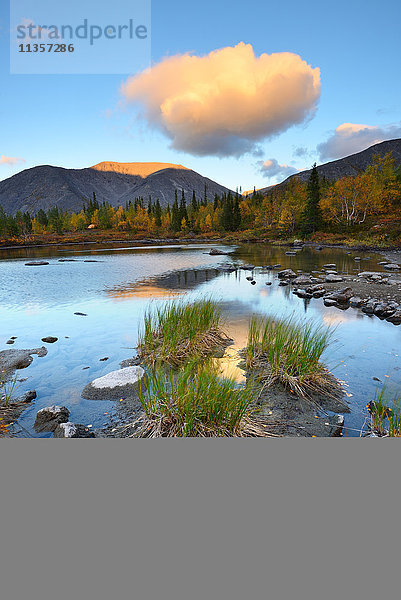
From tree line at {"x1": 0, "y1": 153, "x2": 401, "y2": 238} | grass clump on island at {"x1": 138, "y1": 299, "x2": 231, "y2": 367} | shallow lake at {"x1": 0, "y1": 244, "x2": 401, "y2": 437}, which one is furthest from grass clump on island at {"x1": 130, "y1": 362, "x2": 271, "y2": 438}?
tree line at {"x1": 0, "y1": 153, "x2": 401, "y2": 238}

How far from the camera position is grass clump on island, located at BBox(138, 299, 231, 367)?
7.59 meters

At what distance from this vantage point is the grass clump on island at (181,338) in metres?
7.59

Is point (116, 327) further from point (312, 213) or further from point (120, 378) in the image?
point (312, 213)

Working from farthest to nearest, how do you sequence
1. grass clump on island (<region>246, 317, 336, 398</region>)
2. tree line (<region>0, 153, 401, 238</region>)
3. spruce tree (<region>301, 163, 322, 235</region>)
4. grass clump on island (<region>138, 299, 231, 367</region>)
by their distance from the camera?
spruce tree (<region>301, 163, 322, 235</region>), tree line (<region>0, 153, 401, 238</region>), grass clump on island (<region>138, 299, 231, 367</region>), grass clump on island (<region>246, 317, 336, 398</region>)

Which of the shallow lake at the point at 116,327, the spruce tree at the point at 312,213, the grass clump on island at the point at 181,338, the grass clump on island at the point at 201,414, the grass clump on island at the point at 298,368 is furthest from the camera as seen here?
the spruce tree at the point at 312,213

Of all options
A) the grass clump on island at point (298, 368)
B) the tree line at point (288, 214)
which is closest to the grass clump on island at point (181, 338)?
the grass clump on island at point (298, 368)

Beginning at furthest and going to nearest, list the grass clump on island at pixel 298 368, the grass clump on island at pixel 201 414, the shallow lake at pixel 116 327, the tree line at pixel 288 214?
the tree line at pixel 288 214 → the shallow lake at pixel 116 327 → the grass clump on island at pixel 298 368 → the grass clump on island at pixel 201 414

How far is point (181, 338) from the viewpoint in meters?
8.13

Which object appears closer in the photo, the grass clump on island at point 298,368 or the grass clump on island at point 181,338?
the grass clump on island at point 298,368

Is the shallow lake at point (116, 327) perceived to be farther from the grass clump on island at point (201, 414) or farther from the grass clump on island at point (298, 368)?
the grass clump on island at point (201, 414)

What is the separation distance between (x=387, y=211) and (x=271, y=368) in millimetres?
68177

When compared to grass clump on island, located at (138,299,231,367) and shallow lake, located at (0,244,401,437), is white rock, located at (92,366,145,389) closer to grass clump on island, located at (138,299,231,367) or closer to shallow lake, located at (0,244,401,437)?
shallow lake, located at (0,244,401,437)

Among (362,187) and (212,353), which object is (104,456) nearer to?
(212,353)

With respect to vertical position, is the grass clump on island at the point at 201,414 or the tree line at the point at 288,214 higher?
the tree line at the point at 288,214
